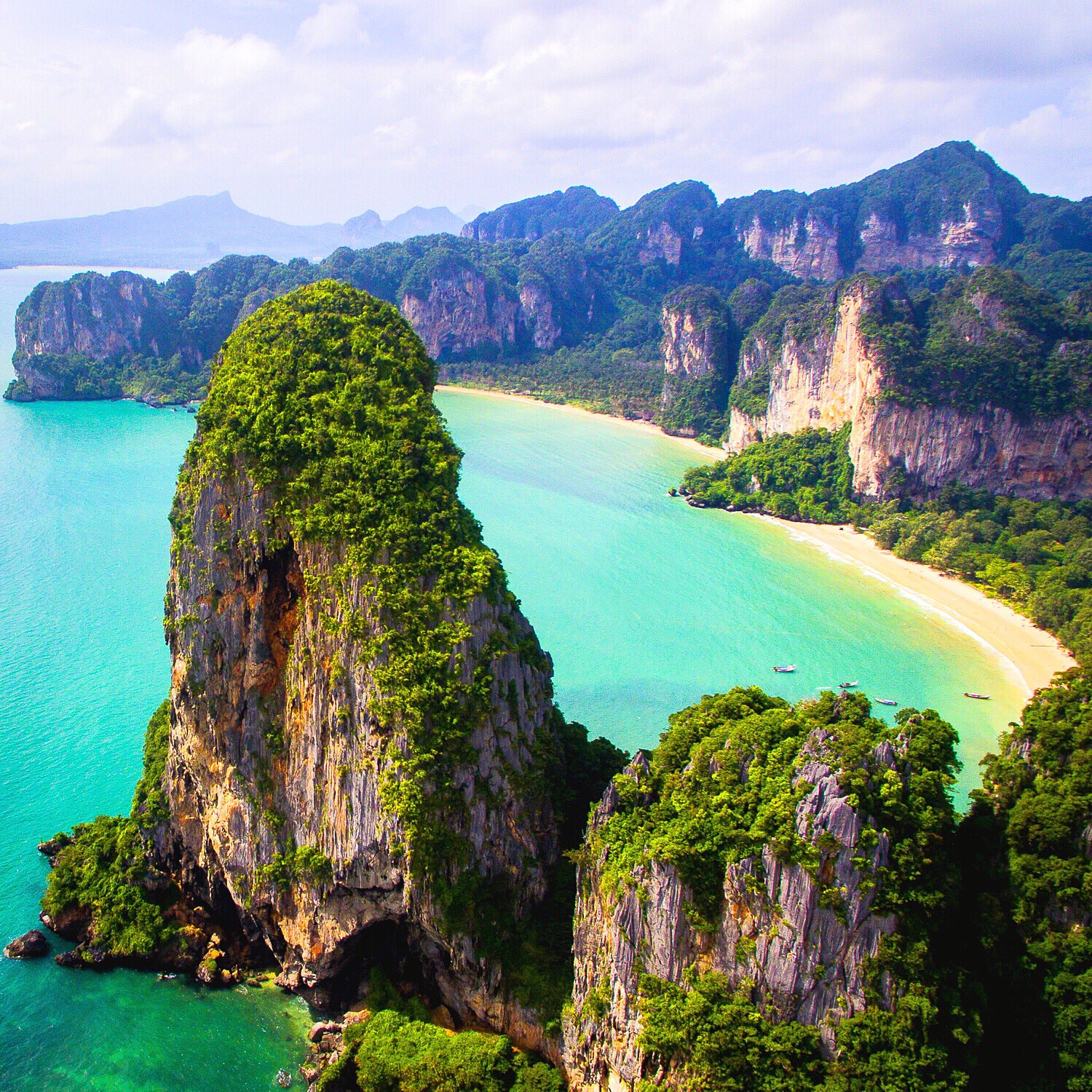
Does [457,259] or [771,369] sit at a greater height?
[457,259]

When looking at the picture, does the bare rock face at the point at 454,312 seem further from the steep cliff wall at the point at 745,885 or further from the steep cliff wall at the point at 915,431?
the steep cliff wall at the point at 745,885

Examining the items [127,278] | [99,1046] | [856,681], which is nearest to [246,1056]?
[99,1046]

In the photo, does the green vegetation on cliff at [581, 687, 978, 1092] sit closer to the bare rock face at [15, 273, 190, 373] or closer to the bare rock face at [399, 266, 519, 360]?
the bare rock face at [15, 273, 190, 373]

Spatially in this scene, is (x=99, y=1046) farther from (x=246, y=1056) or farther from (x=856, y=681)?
(x=856, y=681)

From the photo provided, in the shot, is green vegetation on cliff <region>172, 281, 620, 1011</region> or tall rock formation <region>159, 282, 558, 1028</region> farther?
tall rock formation <region>159, 282, 558, 1028</region>

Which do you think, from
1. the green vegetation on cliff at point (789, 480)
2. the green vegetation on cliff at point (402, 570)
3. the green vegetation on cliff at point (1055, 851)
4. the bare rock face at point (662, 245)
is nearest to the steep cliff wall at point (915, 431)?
the green vegetation on cliff at point (789, 480)

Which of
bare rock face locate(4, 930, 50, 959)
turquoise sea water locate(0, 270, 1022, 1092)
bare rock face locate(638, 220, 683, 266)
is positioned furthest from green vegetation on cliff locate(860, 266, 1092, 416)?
bare rock face locate(638, 220, 683, 266)

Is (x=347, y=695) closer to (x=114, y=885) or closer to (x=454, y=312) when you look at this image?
(x=114, y=885)
